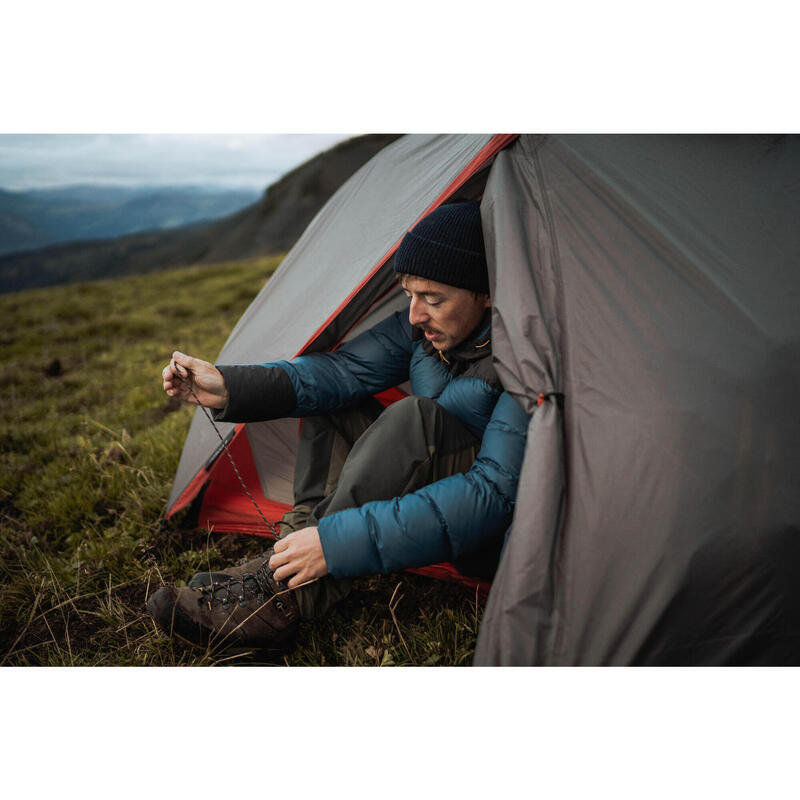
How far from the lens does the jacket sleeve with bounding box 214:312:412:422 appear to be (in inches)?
84.7

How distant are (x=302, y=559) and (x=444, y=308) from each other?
0.97 m

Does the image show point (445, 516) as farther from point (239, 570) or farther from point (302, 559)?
point (239, 570)

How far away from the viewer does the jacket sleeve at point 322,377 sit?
2.15 meters

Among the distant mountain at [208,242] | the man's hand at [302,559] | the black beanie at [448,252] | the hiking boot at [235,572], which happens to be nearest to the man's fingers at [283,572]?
the man's hand at [302,559]

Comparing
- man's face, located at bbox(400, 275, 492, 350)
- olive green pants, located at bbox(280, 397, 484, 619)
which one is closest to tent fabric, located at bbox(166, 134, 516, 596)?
man's face, located at bbox(400, 275, 492, 350)

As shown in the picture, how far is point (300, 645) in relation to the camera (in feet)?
6.63

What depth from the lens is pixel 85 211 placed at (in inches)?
227

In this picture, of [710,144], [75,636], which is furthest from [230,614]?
[710,144]

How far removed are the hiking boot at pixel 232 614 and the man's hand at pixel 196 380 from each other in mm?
669

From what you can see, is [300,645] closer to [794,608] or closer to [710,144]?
[794,608]

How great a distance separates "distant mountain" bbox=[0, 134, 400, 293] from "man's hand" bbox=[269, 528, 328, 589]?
286 cm

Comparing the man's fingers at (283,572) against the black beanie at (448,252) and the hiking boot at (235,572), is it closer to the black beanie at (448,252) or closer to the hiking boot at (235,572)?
the hiking boot at (235,572)

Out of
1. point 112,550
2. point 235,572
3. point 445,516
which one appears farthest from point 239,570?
point 445,516
